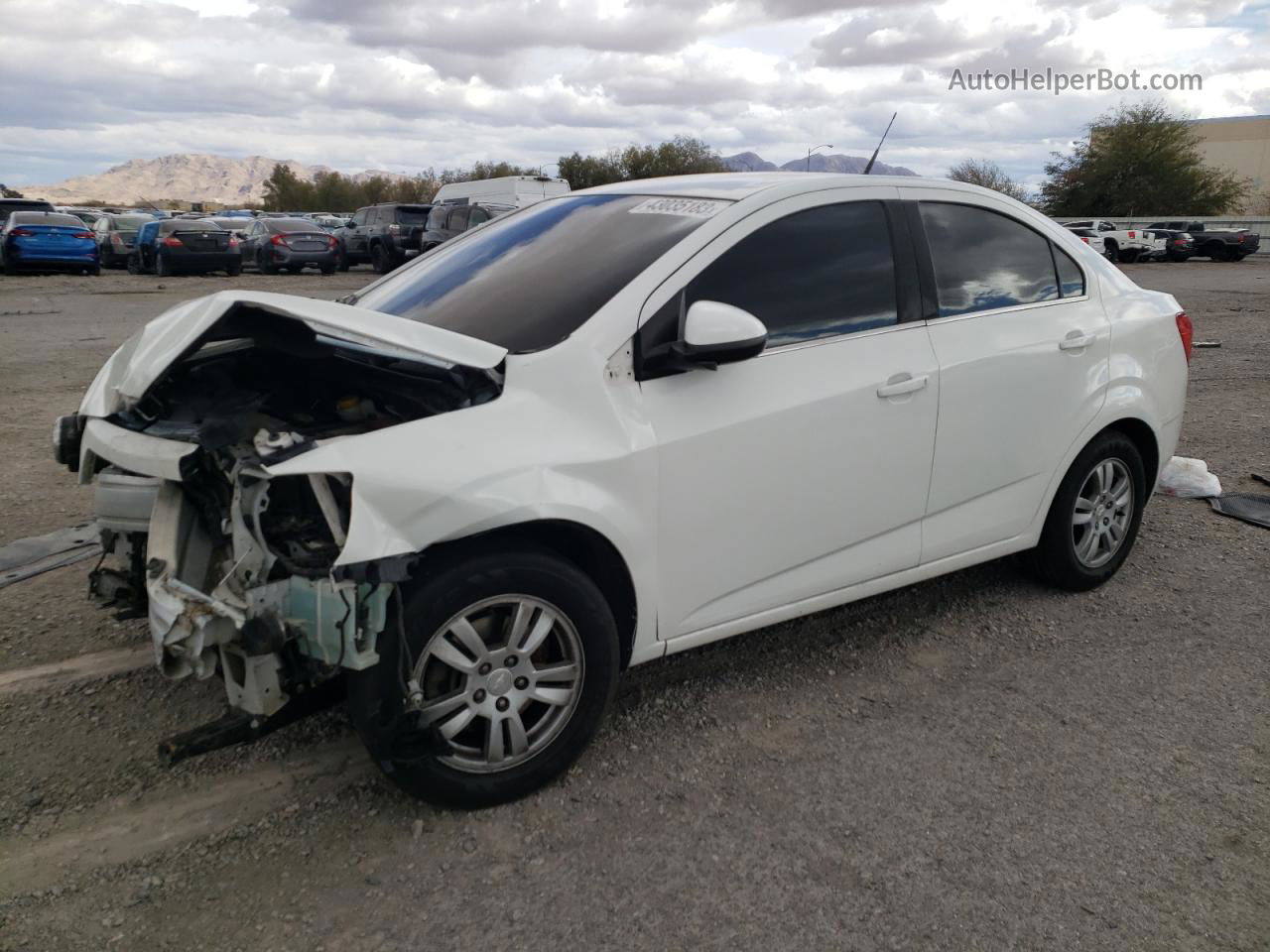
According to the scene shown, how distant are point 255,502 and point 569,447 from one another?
33.6 inches

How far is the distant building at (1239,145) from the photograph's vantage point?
6575 cm

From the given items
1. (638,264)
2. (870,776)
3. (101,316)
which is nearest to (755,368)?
(638,264)

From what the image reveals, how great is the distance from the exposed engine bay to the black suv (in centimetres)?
2180

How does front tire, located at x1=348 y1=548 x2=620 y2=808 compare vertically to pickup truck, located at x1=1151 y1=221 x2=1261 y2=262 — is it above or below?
below

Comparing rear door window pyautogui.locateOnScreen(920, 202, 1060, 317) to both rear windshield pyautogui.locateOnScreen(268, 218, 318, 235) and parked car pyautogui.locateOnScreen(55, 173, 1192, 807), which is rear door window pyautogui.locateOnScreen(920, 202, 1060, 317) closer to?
parked car pyautogui.locateOnScreen(55, 173, 1192, 807)

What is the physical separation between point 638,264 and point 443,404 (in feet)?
2.67

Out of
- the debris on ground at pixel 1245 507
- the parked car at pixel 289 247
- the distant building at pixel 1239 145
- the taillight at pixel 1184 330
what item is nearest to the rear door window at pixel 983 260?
the taillight at pixel 1184 330

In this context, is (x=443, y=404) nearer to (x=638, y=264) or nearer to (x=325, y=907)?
(x=638, y=264)

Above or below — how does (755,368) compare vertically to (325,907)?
above

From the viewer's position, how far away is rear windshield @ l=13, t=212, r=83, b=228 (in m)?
22.0

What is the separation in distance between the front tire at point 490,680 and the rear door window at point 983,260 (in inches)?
75.4

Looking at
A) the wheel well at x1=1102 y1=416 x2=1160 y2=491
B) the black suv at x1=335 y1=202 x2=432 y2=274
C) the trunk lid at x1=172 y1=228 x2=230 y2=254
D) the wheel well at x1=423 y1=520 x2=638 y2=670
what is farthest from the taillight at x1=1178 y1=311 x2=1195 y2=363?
the trunk lid at x1=172 y1=228 x2=230 y2=254

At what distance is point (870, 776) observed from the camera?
3160mm

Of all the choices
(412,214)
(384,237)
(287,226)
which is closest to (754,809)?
(287,226)
